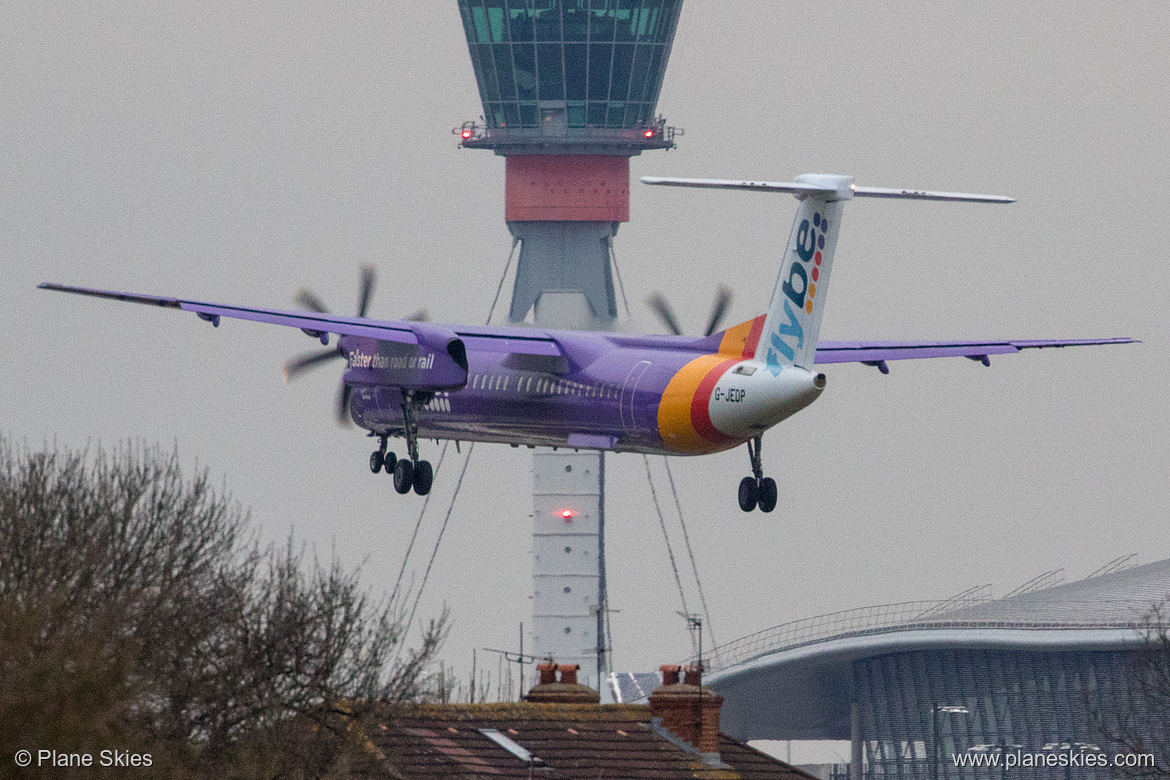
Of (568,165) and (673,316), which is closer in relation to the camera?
(673,316)

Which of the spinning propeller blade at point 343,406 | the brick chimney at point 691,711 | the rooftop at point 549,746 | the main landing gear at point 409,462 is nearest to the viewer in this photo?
the rooftop at point 549,746

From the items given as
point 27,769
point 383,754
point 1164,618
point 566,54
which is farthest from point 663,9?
point 27,769

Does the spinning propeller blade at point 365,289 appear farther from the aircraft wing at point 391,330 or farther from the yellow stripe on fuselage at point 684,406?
the yellow stripe on fuselage at point 684,406

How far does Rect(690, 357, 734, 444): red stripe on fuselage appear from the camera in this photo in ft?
205

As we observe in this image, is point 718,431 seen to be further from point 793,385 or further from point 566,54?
point 566,54

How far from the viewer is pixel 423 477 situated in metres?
75.4

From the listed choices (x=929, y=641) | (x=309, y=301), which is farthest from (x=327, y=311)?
(x=929, y=641)

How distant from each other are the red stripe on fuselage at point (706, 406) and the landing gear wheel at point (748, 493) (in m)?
3.83

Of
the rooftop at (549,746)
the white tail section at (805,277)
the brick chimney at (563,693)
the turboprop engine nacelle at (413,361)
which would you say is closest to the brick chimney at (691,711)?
the rooftop at (549,746)

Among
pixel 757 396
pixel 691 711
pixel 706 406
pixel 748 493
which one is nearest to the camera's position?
pixel 757 396

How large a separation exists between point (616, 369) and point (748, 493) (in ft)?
15.2

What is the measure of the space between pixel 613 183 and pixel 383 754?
10900 cm

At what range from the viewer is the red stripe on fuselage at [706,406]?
205 feet

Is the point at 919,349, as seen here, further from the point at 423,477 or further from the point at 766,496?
the point at 423,477
